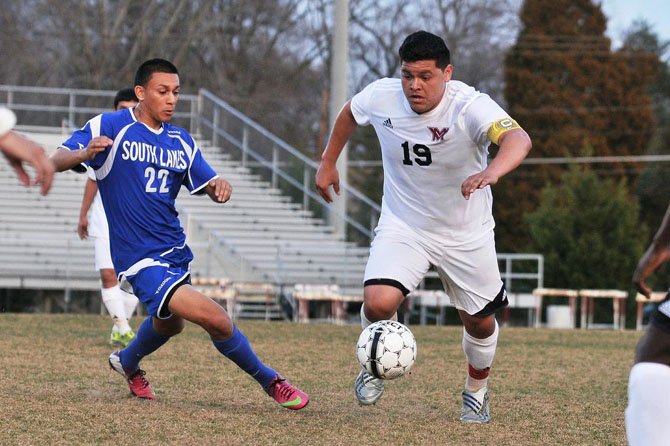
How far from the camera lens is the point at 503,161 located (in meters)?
5.93

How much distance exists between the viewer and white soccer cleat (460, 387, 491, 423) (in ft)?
22.0

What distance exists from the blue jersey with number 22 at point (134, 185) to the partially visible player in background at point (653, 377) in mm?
3280

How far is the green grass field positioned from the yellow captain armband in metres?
1.56

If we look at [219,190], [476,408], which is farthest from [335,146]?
[476,408]

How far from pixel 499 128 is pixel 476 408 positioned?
161cm

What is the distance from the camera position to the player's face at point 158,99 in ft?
22.7

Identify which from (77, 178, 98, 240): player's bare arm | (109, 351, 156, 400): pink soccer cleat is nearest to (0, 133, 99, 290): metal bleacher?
(77, 178, 98, 240): player's bare arm

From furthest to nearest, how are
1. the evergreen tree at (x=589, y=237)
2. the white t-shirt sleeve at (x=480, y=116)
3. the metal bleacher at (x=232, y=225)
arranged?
the evergreen tree at (x=589, y=237) < the metal bleacher at (x=232, y=225) < the white t-shirt sleeve at (x=480, y=116)

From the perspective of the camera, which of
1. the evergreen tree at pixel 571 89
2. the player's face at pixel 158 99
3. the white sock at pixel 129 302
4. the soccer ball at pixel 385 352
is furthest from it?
the evergreen tree at pixel 571 89

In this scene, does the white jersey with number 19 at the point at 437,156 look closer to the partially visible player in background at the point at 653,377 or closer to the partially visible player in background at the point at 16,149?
the partially visible player in background at the point at 653,377

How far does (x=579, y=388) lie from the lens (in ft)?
28.0

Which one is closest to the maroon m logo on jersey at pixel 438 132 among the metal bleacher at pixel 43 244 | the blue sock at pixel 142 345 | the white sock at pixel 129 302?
the blue sock at pixel 142 345

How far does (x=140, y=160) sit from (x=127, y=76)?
3010 cm

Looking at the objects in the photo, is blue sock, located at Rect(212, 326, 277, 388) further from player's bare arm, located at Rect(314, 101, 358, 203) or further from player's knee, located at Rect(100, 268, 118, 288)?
player's knee, located at Rect(100, 268, 118, 288)
